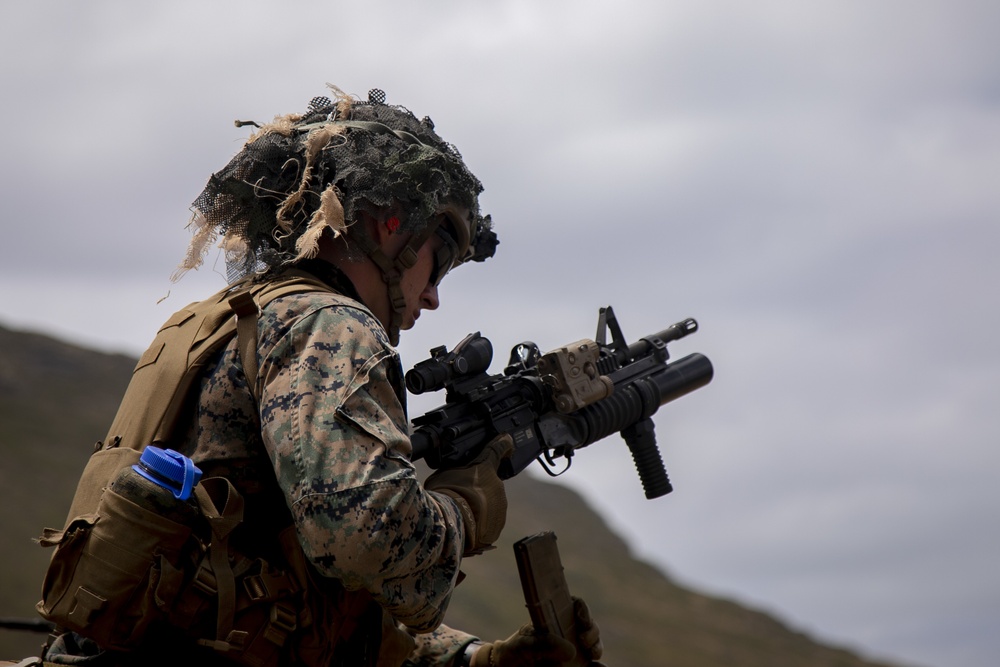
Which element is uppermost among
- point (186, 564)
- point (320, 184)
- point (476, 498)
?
point (320, 184)

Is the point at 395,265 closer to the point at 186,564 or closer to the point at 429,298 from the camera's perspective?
the point at 429,298

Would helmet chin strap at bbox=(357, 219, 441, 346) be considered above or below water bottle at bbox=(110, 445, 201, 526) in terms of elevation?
above

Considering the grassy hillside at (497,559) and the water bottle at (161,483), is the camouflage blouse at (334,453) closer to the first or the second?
the water bottle at (161,483)

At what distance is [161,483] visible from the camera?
12.3 ft

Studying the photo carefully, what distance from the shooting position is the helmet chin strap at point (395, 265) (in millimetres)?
4703

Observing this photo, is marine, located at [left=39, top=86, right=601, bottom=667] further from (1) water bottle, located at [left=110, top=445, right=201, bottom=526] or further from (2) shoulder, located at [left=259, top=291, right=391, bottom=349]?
(1) water bottle, located at [left=110, top=445, right=201, bottom=526]

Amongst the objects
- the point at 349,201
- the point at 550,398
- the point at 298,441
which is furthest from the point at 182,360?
the point at 550,398

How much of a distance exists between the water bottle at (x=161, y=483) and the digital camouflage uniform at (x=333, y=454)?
247 mm

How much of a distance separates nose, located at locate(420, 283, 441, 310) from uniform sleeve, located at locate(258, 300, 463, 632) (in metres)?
1.00

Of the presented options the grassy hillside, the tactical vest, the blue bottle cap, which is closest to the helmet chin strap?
the tactical vest

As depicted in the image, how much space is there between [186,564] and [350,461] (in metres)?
0.70

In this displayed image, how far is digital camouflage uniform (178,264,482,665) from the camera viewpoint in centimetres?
368

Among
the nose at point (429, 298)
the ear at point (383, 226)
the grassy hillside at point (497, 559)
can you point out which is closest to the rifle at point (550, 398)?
the nose at point (429, 298)

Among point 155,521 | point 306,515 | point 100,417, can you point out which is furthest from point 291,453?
point 100,417
